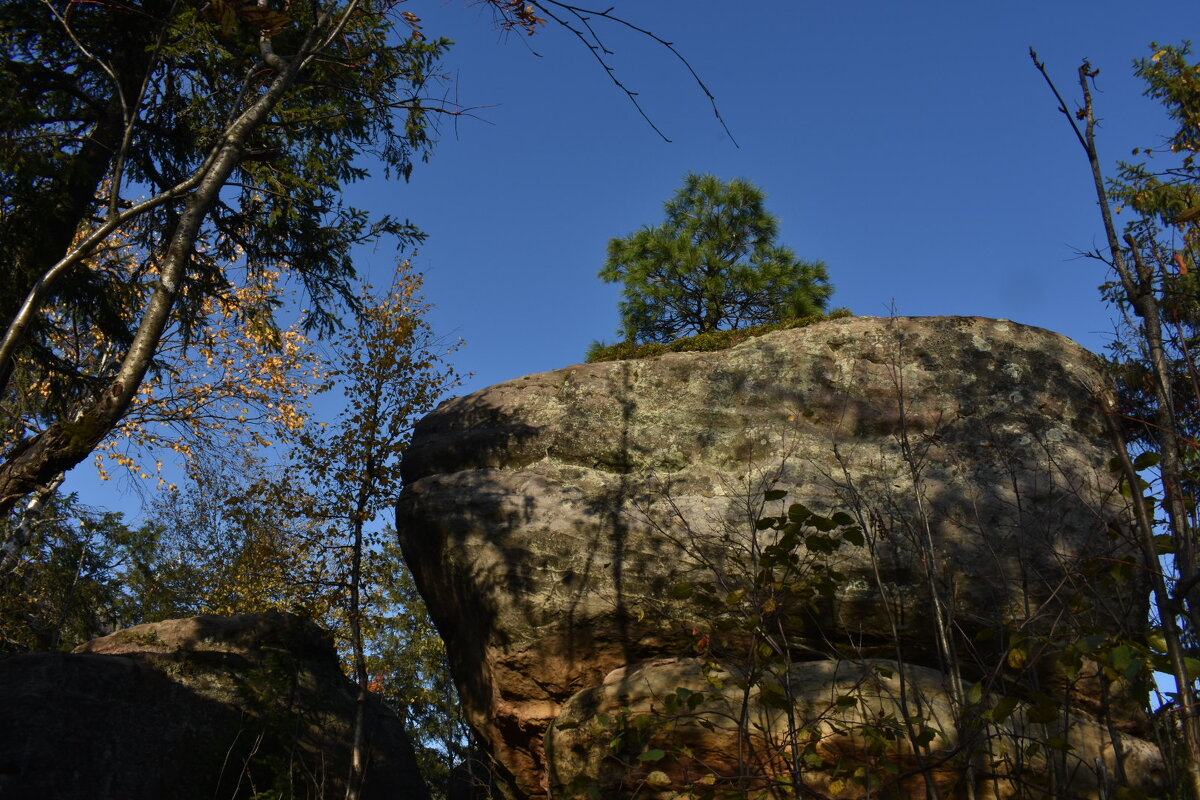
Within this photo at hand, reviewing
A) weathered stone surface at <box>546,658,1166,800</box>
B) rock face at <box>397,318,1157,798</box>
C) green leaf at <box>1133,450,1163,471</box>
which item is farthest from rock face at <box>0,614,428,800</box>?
green leaf at <box>1133,450,1163,471</box>

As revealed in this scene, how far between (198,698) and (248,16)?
667 cm

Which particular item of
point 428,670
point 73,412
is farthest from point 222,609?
point 73,412

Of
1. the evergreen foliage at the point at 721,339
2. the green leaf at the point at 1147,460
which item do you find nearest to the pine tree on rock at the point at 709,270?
the evergreen foliage at the point at 721,339

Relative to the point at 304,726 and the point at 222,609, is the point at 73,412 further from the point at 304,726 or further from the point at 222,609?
the point at 222,609

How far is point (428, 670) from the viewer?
67.2ft

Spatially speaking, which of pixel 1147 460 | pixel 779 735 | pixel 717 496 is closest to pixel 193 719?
pixel 717 496

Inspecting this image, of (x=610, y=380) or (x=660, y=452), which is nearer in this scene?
(x=660, y=452)

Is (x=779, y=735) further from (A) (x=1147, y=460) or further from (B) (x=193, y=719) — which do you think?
(B) (x=193, y=719)

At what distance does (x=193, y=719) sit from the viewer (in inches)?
311

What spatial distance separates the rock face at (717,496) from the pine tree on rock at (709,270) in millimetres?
3786

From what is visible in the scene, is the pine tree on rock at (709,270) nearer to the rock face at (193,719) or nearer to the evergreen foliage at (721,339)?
the evergreen foliage at (721,339)

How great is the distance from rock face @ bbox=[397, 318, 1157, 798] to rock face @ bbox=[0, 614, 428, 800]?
6.77 ft

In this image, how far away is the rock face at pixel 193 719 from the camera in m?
6.82

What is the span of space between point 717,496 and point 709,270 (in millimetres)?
5638
